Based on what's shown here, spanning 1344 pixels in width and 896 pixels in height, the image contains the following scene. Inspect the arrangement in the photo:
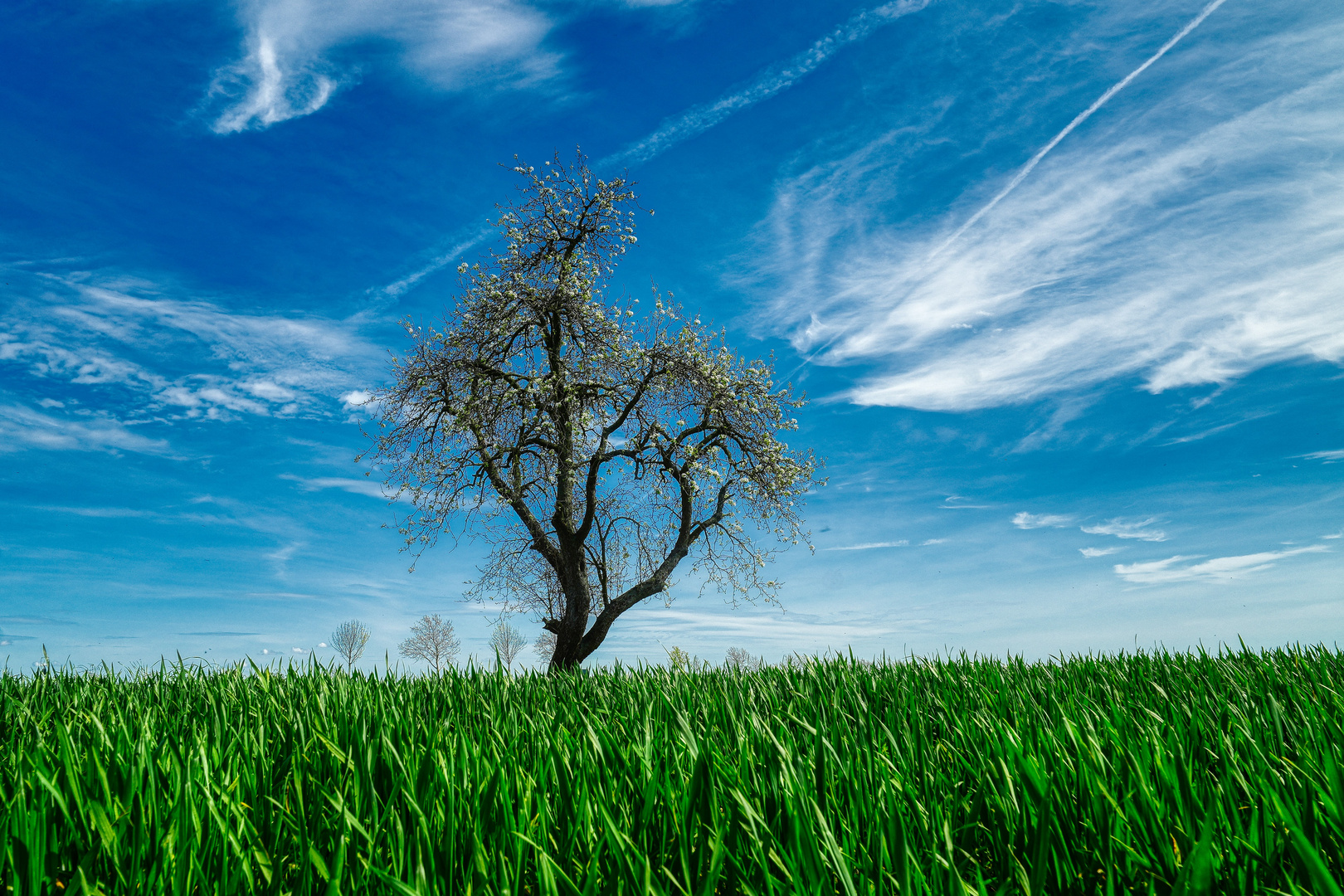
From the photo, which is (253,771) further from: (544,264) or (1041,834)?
(544,264)

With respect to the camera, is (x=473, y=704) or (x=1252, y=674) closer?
(x=473, y=704)

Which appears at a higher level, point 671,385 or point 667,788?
point 671,385

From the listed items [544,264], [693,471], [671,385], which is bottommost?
[693,471]

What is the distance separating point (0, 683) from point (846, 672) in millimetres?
8114

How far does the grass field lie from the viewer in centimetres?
191

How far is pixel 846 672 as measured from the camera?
646cm

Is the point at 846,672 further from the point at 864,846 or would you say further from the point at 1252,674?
the point at 864,846

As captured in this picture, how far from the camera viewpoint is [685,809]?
213 centimetres

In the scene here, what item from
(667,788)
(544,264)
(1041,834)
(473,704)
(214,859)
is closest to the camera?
(1041,834)

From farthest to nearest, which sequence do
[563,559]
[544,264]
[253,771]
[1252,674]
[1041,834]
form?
[544,264], [563,559], [1252,674], [253,771], [1041,834]

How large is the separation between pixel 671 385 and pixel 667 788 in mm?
14793

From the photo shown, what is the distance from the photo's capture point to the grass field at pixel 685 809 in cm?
191

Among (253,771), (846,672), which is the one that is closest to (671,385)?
(846,672)

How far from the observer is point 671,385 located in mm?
16906
